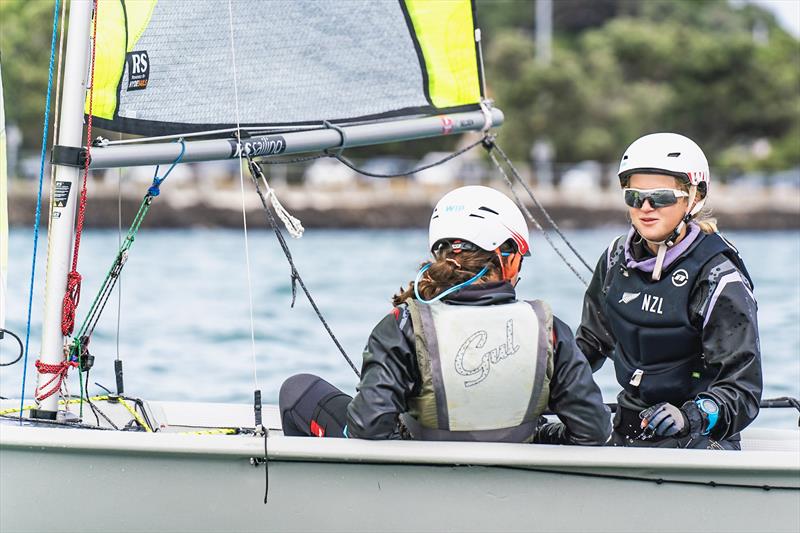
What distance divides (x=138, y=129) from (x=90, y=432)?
1.27 meters

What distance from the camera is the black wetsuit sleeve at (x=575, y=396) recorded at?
3197mm

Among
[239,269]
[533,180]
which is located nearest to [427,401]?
[239,269]

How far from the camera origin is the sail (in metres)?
4.18

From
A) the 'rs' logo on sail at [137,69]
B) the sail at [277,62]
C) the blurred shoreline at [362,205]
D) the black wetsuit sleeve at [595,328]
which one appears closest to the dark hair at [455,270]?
the black wetsuit sleeve at [595,328]

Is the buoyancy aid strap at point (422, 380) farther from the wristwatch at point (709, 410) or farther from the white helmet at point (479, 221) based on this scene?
the wristwatch at point (709, 410)

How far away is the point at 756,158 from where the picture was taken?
3797 cm

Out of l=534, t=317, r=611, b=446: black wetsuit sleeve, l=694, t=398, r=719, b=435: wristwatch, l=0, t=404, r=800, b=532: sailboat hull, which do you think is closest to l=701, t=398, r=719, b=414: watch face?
l=694, t=398, r=719, b=435: wristwatch

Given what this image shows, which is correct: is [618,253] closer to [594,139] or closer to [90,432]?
[90,432]

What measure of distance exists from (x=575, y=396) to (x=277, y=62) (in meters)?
2.02

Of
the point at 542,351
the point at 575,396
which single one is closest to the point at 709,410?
the point at 575,396

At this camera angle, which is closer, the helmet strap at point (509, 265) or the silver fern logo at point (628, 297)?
the helmet strap at point (509, 265)

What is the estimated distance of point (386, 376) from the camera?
3.11 metres

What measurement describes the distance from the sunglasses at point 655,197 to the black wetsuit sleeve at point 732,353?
0.28 meters

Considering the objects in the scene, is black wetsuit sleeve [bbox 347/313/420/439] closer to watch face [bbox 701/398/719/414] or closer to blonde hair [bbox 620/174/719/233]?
watch face [bbox 701/398/719/414]
